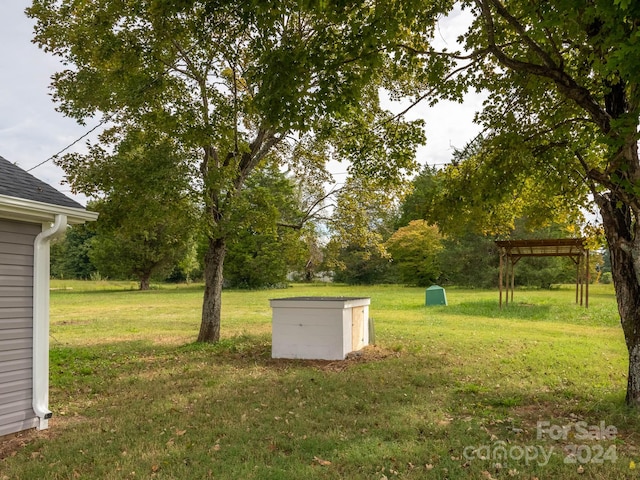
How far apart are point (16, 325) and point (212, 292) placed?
5.18 metres

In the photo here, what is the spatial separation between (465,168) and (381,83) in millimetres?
4036

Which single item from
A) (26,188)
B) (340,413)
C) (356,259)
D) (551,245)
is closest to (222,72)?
(26,188)

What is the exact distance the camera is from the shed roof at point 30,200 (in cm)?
423

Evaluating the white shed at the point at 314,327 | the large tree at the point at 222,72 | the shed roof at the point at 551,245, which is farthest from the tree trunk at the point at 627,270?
the shed roof at the point at 551,245

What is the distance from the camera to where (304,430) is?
14.7ft

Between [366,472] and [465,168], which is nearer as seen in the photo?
[366,472]

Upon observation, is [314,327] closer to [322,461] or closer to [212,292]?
[212,292]

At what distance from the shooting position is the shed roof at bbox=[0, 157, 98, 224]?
423cm

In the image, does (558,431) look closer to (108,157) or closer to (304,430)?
(304,430)

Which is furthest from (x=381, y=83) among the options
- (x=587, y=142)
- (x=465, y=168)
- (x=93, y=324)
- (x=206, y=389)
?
(x=93, y=324)

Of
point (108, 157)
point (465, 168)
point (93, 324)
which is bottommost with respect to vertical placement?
point (93, 324)

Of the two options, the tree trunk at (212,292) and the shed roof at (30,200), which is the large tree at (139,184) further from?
the shed roof at (30,200)

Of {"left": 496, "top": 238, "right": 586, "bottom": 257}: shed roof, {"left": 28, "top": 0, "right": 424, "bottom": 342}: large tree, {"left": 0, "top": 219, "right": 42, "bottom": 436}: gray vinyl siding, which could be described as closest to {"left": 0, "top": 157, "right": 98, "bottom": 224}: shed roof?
{"left": 0, "top": 219, "right": 42, "bottom": 436}: gray vinyl siding

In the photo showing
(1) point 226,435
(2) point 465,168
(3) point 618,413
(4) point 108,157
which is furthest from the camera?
(4) point 108,157
